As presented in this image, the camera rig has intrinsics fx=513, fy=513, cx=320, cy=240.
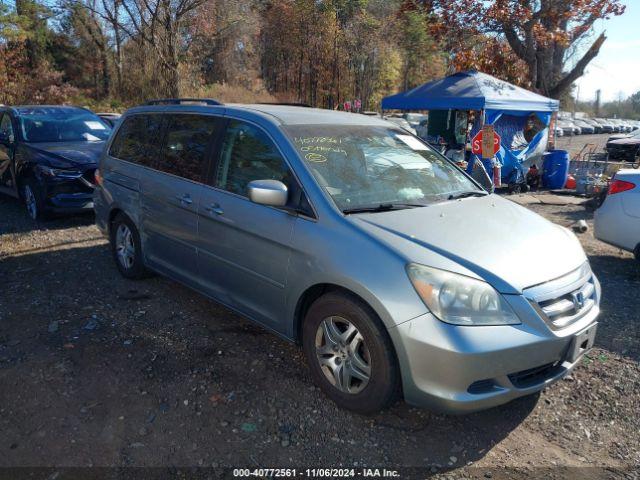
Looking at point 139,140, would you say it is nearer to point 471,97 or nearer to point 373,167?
point 373,167

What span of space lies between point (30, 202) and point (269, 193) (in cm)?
594

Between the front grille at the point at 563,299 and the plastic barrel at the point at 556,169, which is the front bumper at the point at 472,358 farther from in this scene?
the plastic barrel at the point at 556,169

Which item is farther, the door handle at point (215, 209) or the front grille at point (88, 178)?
the front grille at point (88, 178)

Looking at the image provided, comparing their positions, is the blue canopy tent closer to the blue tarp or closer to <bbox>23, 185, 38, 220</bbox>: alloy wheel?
the blue tarp

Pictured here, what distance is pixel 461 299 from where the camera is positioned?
2631mm

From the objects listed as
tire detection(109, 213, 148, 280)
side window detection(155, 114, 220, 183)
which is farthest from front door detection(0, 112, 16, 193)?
side window detection(155, 114, 220, 183)

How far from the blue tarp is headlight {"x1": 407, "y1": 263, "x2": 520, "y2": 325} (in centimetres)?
911

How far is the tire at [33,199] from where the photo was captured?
718cm

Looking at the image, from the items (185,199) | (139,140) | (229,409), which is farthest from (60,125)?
(229,409)

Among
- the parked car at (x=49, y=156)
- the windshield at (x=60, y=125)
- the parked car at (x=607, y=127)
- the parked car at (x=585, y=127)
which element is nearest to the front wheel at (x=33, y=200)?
the parked car at (x=49, y=156)

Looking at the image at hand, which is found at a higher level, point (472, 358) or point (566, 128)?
point (566, 128)

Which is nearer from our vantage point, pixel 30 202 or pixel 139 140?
pixel 139 140

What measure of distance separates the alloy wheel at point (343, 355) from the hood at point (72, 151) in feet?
18.3

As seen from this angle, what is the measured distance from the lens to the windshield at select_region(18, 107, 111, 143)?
7.99 metres
